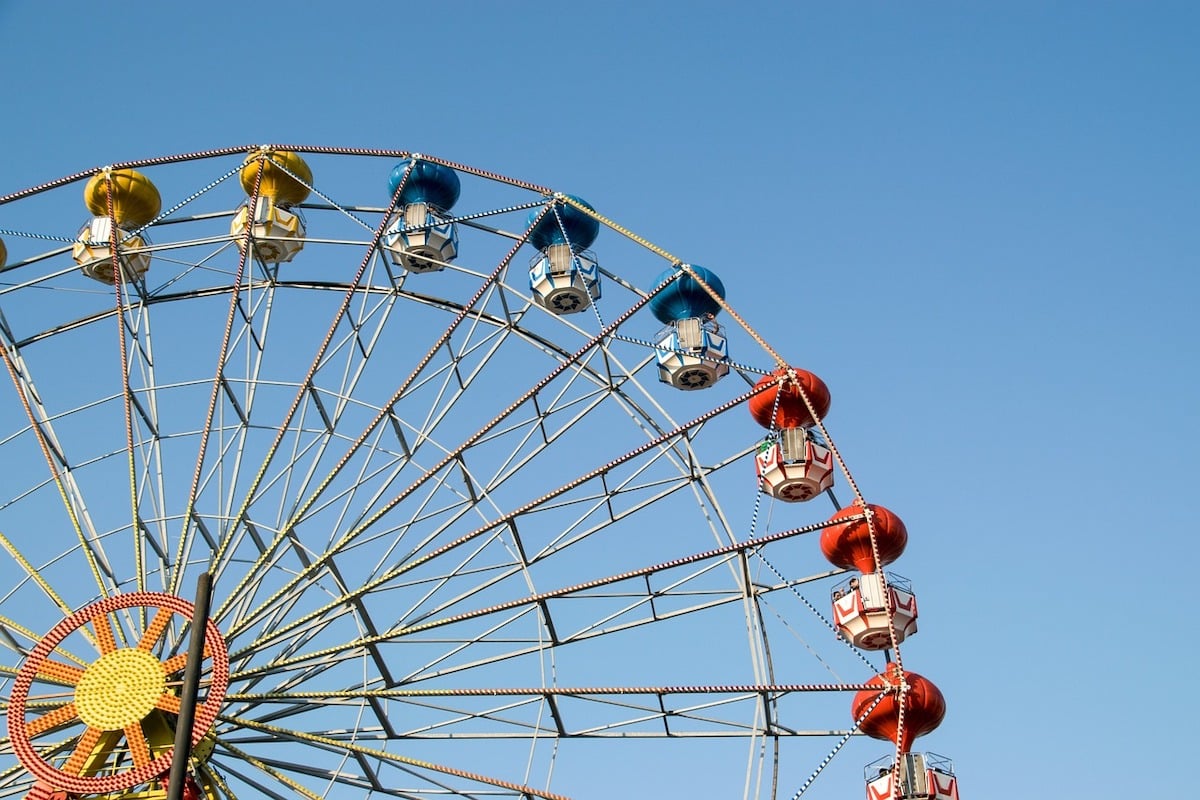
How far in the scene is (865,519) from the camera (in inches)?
723

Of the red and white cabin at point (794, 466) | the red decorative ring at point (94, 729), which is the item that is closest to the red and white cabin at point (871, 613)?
the red and white cabin at point (794, 466)

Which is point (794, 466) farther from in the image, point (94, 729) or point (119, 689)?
point (94, 729)

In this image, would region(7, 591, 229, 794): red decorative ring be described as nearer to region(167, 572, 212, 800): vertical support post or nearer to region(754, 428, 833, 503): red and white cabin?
region(167, 572, 212, 800): vertical support post

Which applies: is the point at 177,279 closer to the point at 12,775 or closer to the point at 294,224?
the point at 294,224

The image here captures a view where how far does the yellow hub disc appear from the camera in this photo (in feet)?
52.5

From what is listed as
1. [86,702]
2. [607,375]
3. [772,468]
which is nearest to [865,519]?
[772,468]

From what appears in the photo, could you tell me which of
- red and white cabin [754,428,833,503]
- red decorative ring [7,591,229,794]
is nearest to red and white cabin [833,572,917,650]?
red and white cabin [754,428,833,503]

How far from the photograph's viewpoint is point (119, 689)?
1616 cm

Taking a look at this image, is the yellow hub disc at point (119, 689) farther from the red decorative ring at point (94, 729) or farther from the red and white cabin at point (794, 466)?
the red and white cabin at point (794, 466)

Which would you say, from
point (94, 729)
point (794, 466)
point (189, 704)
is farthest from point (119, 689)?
point (794, 466)

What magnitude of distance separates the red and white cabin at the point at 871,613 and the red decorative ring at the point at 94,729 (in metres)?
7.39

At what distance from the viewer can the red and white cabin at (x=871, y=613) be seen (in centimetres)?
1802

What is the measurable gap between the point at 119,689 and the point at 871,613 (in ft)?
28.5

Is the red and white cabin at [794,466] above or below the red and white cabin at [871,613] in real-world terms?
above
